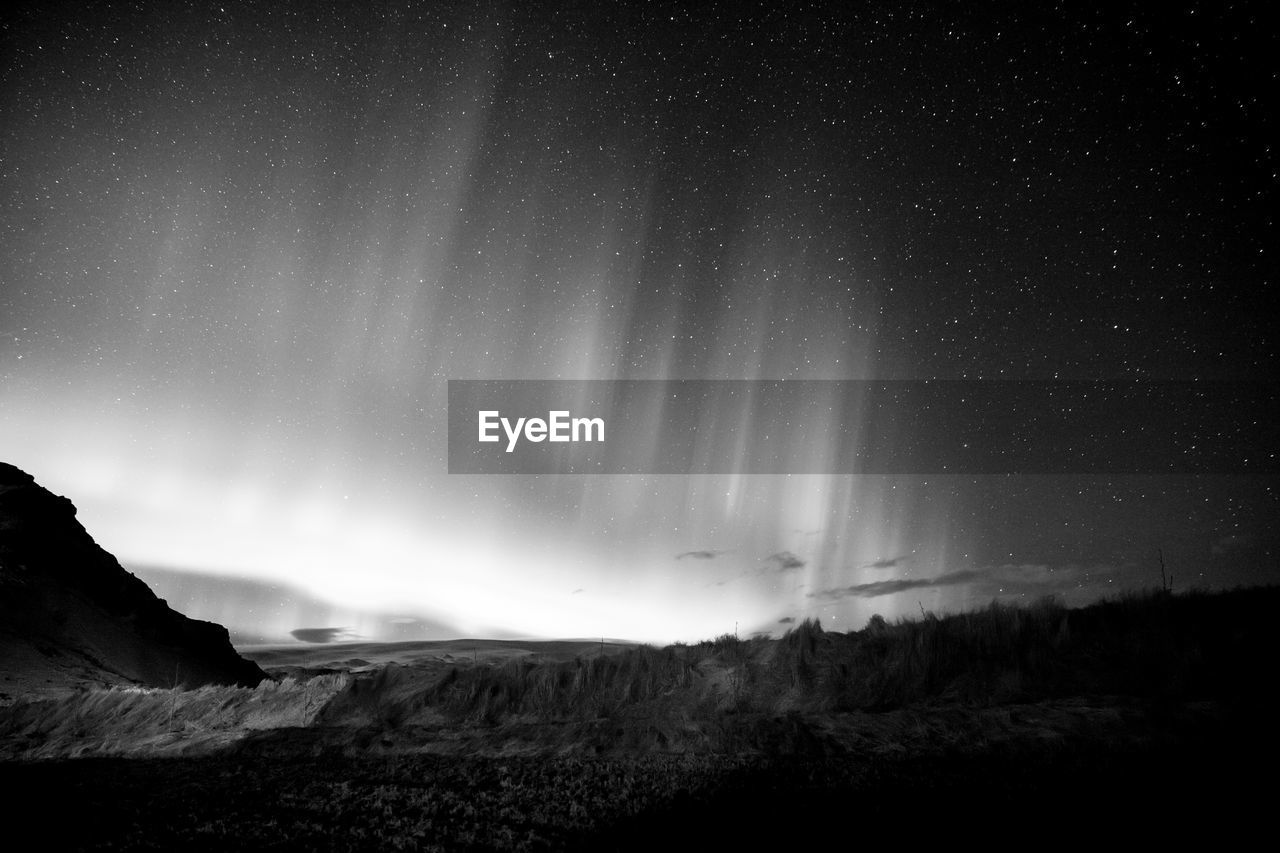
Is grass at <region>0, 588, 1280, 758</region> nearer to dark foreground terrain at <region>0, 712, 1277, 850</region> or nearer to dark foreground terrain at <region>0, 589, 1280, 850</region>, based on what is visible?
dark foreground terrain at <region>0, 589, 1280, 850</region>

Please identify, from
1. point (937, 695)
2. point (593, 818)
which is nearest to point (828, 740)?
point (937, 695)

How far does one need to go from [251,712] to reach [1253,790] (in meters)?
8.58

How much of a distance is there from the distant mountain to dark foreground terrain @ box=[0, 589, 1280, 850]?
12149 mm

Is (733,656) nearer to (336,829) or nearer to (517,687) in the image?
(517,687)

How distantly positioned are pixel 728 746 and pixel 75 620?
3073 cm

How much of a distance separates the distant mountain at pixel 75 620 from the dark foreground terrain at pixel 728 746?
12.1m

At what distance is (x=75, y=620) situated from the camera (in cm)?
2339

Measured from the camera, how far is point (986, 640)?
573 centimetres

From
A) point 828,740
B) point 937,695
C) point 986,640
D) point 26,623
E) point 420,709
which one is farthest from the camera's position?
point 26,623

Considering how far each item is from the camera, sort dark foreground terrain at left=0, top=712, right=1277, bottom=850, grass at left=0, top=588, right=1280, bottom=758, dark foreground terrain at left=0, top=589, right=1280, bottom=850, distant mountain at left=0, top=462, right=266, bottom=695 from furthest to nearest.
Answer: distant mountain at left=0, top=462, right=266, bottom=695, grass at left=0, top=588, right=1280, bottom=758, dark foreground terrain at left=0, top=589, right=1280, bottom=850, dark foreground terrain at left=0, top=712, right=1277, bottom=850

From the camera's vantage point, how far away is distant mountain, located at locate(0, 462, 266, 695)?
18125 mm

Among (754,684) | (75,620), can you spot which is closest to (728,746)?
(754,684)

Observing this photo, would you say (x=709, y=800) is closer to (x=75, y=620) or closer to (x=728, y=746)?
(x=728, y=746)

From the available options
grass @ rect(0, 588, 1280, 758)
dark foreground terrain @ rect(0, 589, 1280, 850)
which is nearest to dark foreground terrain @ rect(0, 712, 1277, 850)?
dark foreground terrain @ rect(0, 589, 1280, 850)
